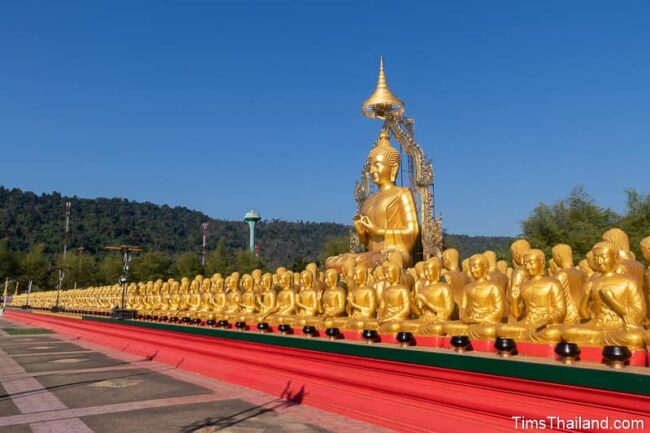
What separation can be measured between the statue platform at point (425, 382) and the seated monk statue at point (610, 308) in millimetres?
367

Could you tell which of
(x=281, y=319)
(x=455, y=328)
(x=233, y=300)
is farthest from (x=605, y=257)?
(x=233, y=300)

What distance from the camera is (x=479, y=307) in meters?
6.08

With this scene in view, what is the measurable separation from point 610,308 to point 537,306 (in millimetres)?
712

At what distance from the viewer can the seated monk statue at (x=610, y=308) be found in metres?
4.73

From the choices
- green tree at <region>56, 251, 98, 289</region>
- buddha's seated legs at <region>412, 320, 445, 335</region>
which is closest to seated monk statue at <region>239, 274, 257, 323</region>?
buddha's seated legs at <region>412, 320, 445, 335</region>

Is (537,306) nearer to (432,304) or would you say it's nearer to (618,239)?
(618,239)

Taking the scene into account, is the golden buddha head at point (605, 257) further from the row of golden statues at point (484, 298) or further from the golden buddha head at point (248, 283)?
the golden buddha head at point (248, 283)

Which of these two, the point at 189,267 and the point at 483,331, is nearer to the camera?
the point at 483,331

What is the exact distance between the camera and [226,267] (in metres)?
50.1

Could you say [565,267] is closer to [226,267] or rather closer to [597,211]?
[597,211]

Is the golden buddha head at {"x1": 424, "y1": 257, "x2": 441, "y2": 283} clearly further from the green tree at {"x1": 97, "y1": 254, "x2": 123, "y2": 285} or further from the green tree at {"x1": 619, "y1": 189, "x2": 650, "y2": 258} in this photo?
the green tree at {"x1": 97, "y1": 254, "x2": 123, "y2": 285}

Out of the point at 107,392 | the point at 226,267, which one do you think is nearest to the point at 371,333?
the point at 107,392

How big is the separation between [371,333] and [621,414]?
10.9 feet

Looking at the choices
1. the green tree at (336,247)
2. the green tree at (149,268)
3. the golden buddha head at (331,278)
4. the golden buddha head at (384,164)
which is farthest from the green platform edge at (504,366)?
the green tree at (149,268)
